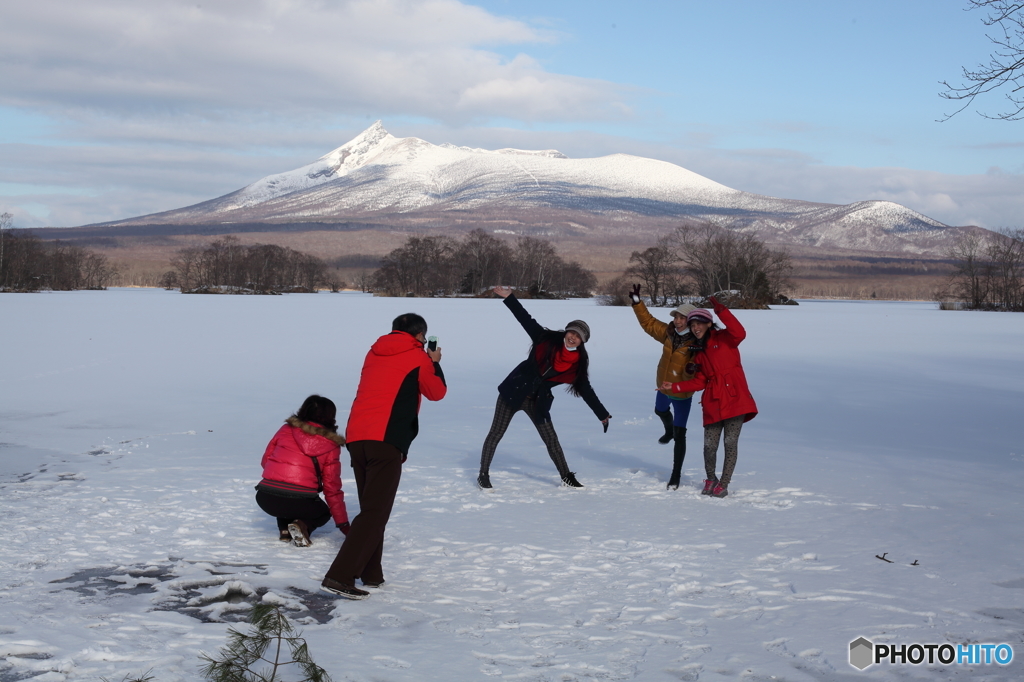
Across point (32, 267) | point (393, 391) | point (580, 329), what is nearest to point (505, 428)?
point (580, 329)

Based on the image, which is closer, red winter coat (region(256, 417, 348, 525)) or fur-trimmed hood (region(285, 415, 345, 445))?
fur-trimmed hood (region(285, 415, 345, 445))

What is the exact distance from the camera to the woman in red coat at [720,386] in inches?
287

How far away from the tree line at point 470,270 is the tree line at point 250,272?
11879 mm

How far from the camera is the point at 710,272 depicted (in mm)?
65938

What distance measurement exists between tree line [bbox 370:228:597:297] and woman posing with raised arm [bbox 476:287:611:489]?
285 feet

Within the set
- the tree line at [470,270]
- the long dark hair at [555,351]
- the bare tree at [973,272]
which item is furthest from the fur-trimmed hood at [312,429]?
the tree line at [470,270]

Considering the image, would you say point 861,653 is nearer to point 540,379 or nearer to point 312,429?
point 312,429

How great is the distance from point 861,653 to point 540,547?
227 centimetres

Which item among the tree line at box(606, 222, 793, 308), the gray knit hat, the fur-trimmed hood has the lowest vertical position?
the fur-trimmed hood

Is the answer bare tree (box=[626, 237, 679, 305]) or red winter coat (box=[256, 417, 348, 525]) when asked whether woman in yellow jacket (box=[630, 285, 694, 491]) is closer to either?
red winter coat (box=[256, 417, 348, 525])

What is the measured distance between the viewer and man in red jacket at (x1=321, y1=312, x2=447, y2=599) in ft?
16.3

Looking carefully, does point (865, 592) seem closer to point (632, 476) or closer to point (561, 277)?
point (632, 476)

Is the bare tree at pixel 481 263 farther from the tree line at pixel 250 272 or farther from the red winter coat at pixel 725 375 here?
the red winter coat at pixel 725 375

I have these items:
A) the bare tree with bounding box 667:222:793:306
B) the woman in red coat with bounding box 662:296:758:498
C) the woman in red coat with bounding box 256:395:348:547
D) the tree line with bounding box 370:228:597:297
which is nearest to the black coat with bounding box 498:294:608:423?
the woman in red coat with bounding box 662:296:758:498
